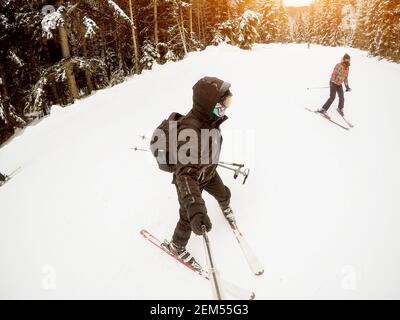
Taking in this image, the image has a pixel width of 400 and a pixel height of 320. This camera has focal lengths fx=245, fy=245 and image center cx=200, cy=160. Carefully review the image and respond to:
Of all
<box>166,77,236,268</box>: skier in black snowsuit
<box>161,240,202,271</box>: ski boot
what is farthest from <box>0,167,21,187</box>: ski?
<box>166,77,236,268</box>: skier in black snowsuit

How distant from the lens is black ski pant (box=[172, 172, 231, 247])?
3.46m

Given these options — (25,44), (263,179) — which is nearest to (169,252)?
(263,179)

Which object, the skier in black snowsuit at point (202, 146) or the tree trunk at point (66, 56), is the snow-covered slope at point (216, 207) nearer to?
the skier in black snowsuit at point (202, 146)

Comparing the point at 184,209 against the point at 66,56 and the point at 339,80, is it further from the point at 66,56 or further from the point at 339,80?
the point at 66,56

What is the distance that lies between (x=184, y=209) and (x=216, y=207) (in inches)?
65.4

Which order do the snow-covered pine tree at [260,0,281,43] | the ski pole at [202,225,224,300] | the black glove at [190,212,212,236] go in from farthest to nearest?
the snow-covered pine tree at [260,0,281,43] < the black glove at [190,212,212,236] < the ski pole at [202,225,224,300]

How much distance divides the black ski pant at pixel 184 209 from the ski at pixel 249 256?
0.58 metres

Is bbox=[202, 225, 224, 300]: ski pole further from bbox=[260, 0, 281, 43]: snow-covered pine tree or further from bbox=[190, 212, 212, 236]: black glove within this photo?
bbox=[260, 0, 281, 43]: snow-covered pine tree

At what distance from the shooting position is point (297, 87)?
1045cm

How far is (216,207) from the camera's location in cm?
487

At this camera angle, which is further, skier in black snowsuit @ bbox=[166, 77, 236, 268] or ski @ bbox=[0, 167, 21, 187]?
ski @ bbox=[0, 167, 21, 187]

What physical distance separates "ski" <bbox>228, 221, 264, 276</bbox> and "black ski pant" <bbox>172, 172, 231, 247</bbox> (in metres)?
0.58

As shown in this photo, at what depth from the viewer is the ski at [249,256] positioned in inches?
139

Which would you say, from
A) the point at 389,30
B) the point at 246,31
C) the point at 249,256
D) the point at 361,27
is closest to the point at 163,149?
the point at 249,256
